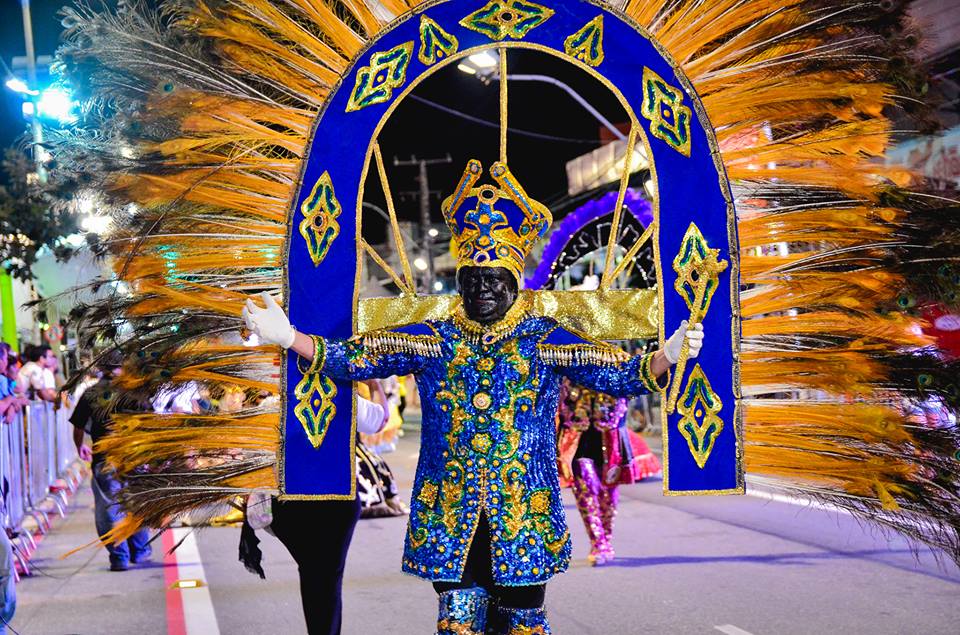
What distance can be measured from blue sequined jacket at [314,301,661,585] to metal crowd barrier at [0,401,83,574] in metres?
4.27

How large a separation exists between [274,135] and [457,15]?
95 cm

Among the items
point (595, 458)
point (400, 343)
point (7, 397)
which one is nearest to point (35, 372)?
point (7, 397)

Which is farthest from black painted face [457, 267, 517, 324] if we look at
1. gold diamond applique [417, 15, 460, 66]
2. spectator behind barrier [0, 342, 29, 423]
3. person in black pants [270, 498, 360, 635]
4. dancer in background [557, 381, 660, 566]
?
spectator behind barrier [0, 342, 29, 423]

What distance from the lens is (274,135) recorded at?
4695 mm

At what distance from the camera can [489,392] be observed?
426 cm

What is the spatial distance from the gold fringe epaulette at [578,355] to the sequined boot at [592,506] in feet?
14.6

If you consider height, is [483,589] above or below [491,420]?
below

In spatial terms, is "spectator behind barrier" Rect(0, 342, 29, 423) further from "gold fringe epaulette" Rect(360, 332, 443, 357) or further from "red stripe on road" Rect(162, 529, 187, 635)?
"gold fringe epaulette" Rect(360, 332, 443, 357)

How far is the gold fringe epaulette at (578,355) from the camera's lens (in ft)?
14.3

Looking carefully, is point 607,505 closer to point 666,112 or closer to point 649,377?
point 649,377

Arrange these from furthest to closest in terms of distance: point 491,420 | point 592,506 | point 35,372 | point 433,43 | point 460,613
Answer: point 35,372, point 592,506, point 433,43, point 491,420, point 460,613

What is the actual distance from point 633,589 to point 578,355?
12.4 ft

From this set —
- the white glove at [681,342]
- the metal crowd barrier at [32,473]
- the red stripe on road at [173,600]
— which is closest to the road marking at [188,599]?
the red stripe on road at [173,600]

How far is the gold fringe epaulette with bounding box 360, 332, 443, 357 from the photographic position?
4.38 m
